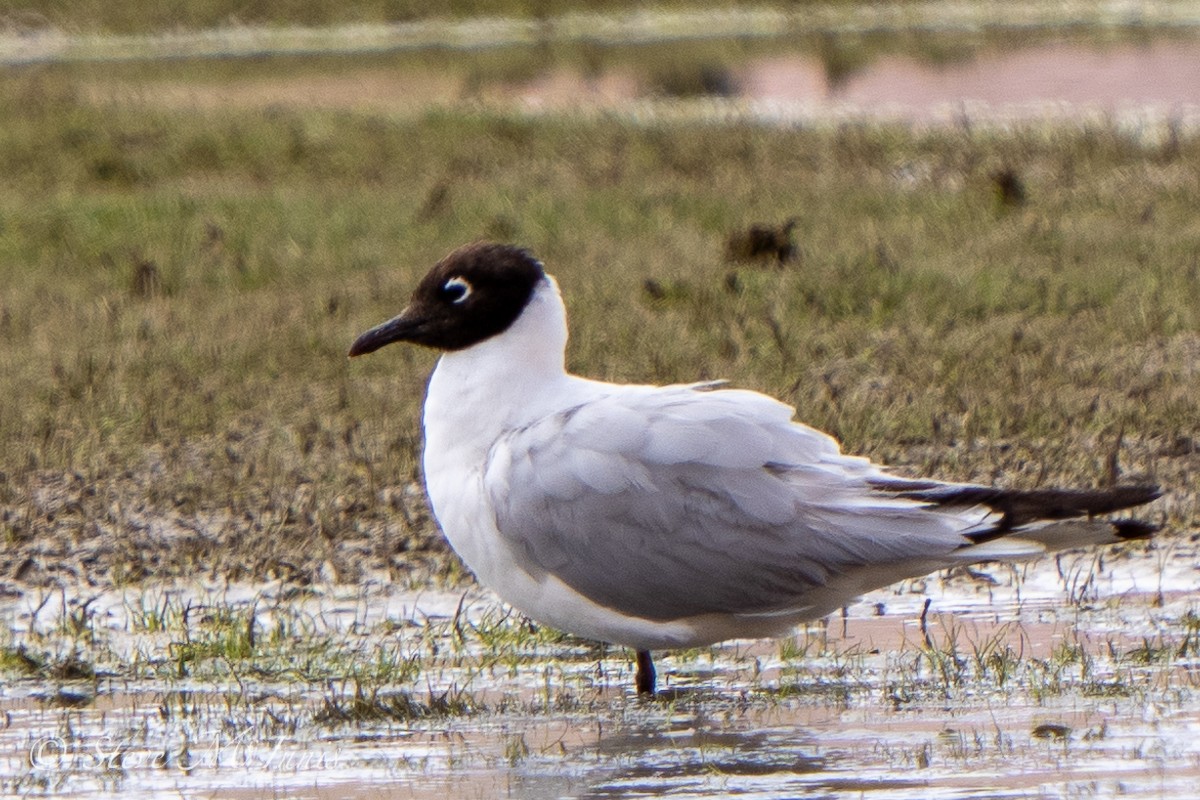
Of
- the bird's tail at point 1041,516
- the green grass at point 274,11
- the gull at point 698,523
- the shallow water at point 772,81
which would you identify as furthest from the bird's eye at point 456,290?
the green grass at point 274,11

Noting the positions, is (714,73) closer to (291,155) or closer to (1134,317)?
(291,155)

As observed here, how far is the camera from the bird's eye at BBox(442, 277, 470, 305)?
5.39 metres

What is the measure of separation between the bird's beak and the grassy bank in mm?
919

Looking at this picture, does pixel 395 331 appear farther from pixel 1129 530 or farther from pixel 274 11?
pixel 274 11

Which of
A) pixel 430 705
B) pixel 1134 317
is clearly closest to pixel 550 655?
pixel 430 705

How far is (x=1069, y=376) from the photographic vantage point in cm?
809

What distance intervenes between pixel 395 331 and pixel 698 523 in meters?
1.10

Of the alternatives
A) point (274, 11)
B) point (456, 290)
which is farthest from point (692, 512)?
point (274, 11)

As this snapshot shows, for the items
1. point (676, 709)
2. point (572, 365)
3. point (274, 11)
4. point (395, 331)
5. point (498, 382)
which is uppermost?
point (274, 11)

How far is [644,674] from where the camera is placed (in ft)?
16.4

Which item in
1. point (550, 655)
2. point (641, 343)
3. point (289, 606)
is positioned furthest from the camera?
point (641, 343)

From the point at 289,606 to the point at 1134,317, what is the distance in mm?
4464

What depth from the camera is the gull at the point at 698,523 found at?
482 cm

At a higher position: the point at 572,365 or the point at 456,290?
the point at 572,365
